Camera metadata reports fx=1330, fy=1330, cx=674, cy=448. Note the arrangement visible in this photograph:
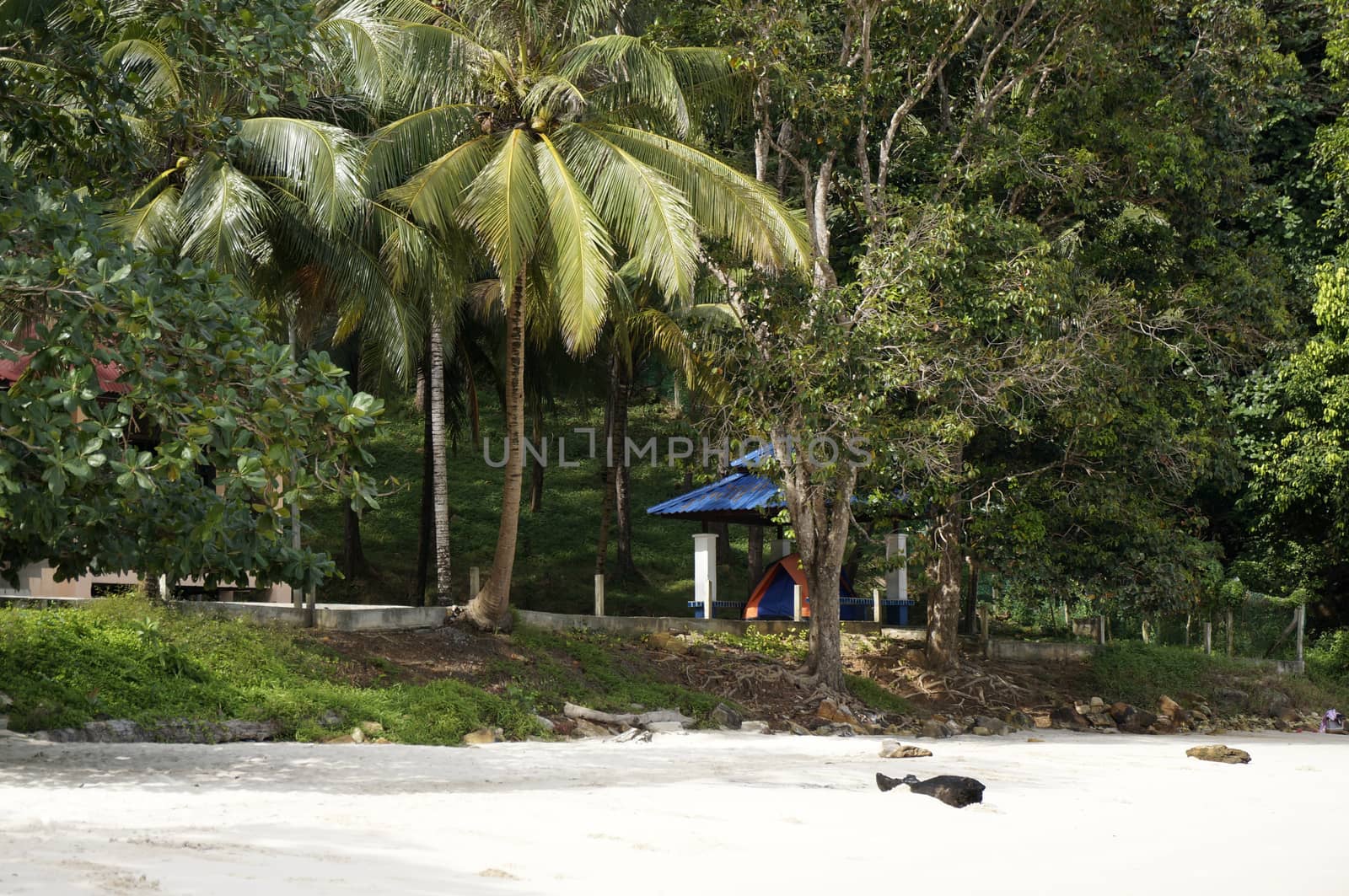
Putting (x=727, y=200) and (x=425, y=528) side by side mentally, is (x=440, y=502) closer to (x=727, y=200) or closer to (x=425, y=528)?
(x=727, y=200)

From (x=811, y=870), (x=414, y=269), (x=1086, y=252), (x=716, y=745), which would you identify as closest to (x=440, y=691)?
(x=716, y=745)

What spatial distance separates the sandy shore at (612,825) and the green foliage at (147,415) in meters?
1.49

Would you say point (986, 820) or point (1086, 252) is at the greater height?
point (1086, 252)

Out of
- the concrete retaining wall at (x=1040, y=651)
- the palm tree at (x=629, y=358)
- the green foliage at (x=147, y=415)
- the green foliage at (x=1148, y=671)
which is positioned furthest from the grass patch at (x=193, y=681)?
the green foliage at (x=1148, y=671)

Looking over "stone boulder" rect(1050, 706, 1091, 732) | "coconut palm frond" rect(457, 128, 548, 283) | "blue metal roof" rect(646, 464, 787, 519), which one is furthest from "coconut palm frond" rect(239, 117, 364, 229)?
"stone boulder" rect(1050, 706, 1091, 732)

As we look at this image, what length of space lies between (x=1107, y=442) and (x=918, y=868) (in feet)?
37.4

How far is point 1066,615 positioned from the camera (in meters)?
24.2

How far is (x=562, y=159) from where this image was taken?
14609 millimetres

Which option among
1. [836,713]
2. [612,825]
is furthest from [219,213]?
[836,713]

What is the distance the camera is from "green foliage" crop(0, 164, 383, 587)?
288 inches

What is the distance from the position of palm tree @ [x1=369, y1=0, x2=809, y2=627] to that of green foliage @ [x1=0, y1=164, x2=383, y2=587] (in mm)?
5301

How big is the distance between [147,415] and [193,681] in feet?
13.8

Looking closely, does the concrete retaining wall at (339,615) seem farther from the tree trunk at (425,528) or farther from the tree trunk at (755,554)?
the tree trunk at (755,554)

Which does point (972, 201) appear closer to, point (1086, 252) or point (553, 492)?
point (1086, 252)
